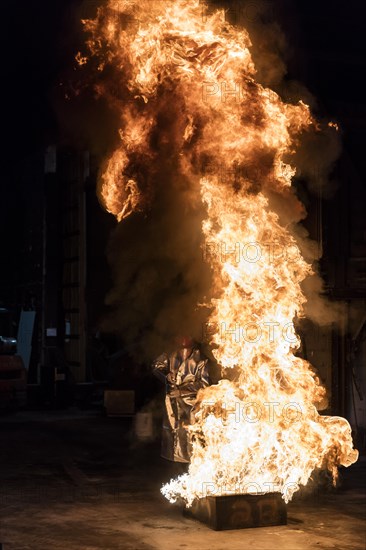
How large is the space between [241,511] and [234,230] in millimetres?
3061

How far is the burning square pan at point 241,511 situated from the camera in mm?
8078

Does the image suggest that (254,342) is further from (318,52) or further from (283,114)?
(318,52)

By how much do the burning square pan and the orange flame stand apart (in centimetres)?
27

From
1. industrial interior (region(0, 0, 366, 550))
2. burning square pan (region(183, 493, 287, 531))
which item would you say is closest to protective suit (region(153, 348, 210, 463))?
industrial interior (region(0, 0, 366, 550))

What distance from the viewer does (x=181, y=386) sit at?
10695 mm

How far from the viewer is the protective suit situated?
10.6 metres

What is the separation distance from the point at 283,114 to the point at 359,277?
4.50 metres

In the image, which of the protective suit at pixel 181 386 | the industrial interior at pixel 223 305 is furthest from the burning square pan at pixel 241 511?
the protective suit at pixel 181 386

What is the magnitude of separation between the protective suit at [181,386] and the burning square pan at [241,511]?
2.25 meters

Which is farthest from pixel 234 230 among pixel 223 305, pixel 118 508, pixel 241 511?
pixel 118 508

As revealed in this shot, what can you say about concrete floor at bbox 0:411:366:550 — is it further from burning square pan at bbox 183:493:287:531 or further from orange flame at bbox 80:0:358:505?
orange flame at bbox 80:0:358:505

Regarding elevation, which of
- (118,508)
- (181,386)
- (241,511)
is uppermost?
(181,386)

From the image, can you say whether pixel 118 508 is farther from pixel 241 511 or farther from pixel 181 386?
pixel 181 386

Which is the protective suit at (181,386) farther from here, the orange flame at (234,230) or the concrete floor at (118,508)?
the orange flame at (234,230)
